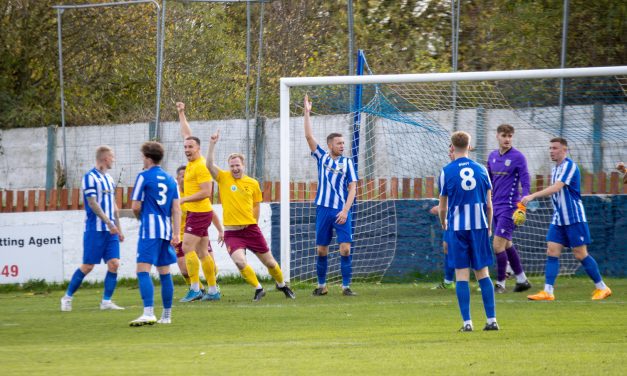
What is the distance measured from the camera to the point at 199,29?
66.4 ft

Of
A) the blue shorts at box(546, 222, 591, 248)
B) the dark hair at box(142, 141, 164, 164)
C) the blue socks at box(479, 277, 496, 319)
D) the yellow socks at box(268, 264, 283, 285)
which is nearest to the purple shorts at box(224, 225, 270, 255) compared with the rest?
the yellow socks at box(268, 264, 283, 285)

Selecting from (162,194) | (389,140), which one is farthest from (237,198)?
(389,140)

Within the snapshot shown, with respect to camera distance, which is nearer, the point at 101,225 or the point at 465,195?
the point at 465,195

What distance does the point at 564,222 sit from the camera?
1282 centimetres

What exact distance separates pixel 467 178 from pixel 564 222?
3511 millimetres

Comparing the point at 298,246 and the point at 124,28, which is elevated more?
the point at 124,28

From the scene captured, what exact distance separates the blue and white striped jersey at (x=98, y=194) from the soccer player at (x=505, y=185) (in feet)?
15.5

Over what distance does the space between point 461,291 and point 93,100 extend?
1874 centimetres

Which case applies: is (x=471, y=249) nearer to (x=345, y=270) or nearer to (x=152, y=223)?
(x=152, y=223)

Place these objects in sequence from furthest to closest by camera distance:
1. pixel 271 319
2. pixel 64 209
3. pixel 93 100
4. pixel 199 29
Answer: pixel 93 100, pixel 199 29, pixel 64 209, pixel 271 319

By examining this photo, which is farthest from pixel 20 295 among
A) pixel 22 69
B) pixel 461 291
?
pixel 22 69

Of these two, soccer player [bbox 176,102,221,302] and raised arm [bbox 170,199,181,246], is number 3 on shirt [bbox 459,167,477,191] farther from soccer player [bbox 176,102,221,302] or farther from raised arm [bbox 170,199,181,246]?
→ soccer player [bbox 176,102,221,302]

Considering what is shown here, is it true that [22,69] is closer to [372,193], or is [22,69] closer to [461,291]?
[372,193]

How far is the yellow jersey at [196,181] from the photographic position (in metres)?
13.7
